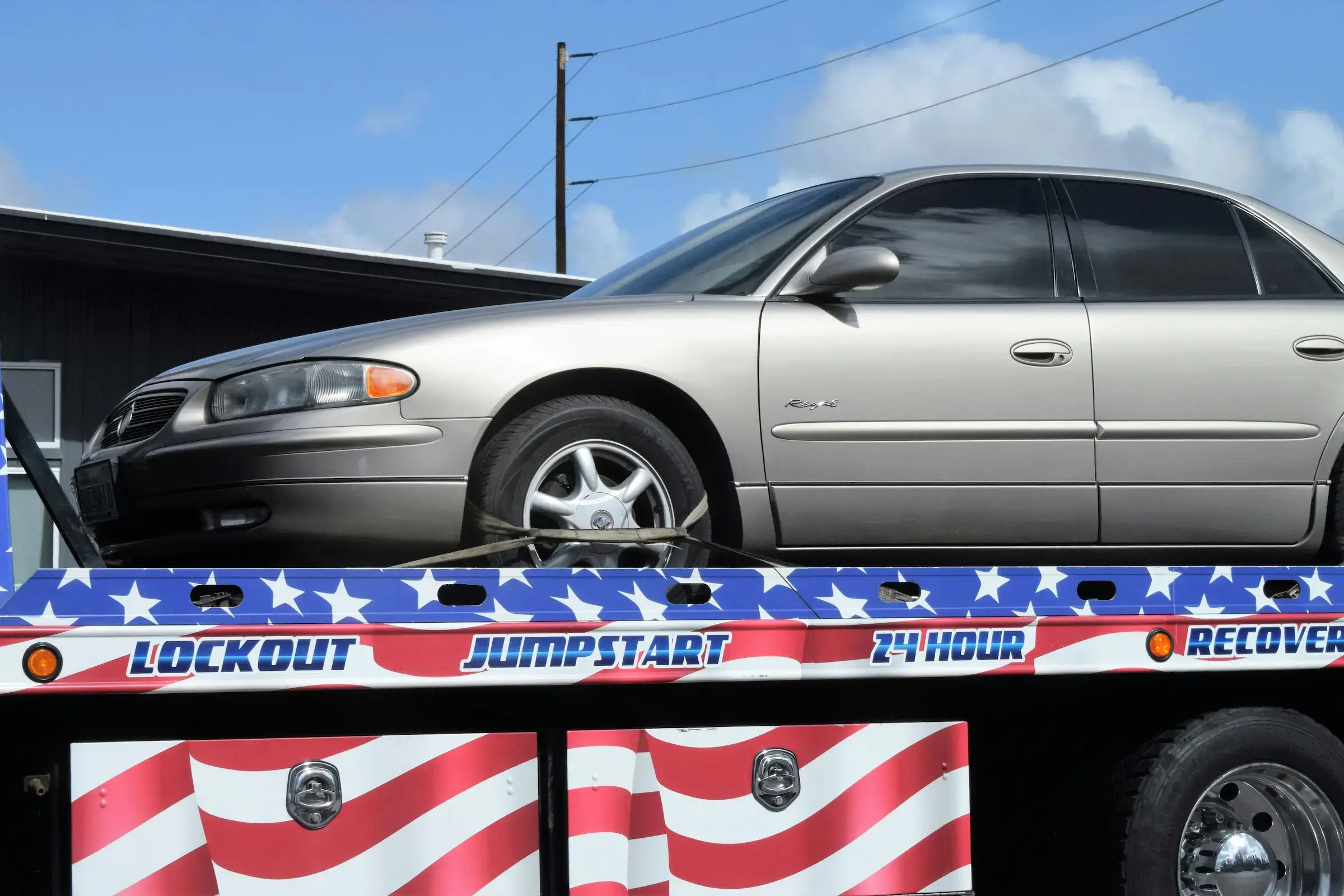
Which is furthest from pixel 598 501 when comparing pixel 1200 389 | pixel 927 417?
pixel 1200 389

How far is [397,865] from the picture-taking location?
328 cm

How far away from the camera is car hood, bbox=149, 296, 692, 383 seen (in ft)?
11.8

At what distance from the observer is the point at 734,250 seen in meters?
4.35

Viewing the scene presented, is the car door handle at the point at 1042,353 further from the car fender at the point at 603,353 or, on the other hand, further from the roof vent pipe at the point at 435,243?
the roof vent pipe at the point at 435,243

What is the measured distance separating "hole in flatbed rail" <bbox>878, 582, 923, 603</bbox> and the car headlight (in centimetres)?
123

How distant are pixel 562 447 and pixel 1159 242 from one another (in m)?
2.00

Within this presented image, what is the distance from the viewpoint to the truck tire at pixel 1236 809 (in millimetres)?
3865

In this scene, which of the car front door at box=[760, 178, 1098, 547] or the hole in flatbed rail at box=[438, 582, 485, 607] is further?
the car front door at box=[760, 178, 1098, 547]

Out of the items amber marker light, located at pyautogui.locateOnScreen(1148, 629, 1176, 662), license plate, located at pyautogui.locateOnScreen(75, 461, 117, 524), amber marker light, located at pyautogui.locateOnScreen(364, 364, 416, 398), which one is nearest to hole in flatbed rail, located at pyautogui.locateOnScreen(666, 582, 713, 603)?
amber marker light, located at pyautogui.locateOnScreen(364, 364, 416, 398)

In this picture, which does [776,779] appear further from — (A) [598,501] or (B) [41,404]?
(B) [41,404]

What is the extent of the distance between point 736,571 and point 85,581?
1391 millimetres

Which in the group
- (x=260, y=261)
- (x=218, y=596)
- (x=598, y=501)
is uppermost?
(x=260, y=261)

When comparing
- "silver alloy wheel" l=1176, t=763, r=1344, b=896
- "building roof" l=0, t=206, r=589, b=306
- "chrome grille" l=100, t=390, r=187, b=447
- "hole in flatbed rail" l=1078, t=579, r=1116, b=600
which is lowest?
"silver alloy wheel" l=1176, t=763, r=1344, b=896

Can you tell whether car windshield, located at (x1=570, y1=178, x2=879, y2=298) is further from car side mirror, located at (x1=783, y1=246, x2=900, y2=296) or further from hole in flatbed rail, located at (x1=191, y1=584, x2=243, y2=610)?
hole in flatbed rail, located at (x1=191, y1=584, x2=243, y2=610)
